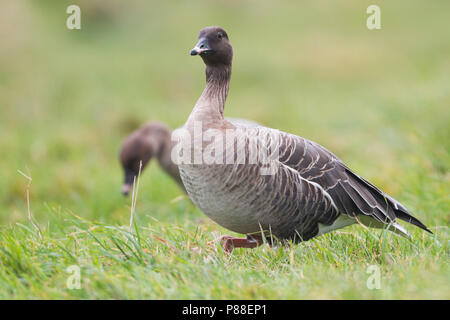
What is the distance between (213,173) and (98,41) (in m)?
15.0

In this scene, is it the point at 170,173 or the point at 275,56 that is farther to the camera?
the point at 275,56

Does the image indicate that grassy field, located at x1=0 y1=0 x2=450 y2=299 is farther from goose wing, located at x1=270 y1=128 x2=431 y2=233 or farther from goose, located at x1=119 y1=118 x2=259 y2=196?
goose, located at x1=119 y1=118 x2=259 y2=196

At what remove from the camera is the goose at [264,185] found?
4.24m

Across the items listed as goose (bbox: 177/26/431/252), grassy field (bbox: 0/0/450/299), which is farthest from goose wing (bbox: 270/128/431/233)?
grassy field (bbox: 0/0/450/299)

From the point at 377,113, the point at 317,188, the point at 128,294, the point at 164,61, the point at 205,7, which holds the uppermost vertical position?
the point at 205,7

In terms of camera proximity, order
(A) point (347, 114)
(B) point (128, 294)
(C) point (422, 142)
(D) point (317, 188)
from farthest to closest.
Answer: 1. (A) point (347, 114)
2. (C) point (422, 142)
3. (D) point (317, 188)
4. (B) point (128, 294)

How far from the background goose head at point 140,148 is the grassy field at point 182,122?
1.39ft

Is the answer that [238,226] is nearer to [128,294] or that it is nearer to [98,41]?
[128,294]

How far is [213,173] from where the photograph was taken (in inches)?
166

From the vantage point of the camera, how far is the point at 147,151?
793 cm

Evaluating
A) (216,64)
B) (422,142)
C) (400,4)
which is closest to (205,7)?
(400,4)

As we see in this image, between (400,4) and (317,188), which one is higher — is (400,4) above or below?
above

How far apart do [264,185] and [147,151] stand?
3912 mm

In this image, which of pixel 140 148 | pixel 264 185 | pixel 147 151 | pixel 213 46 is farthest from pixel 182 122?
pixel 264 185
